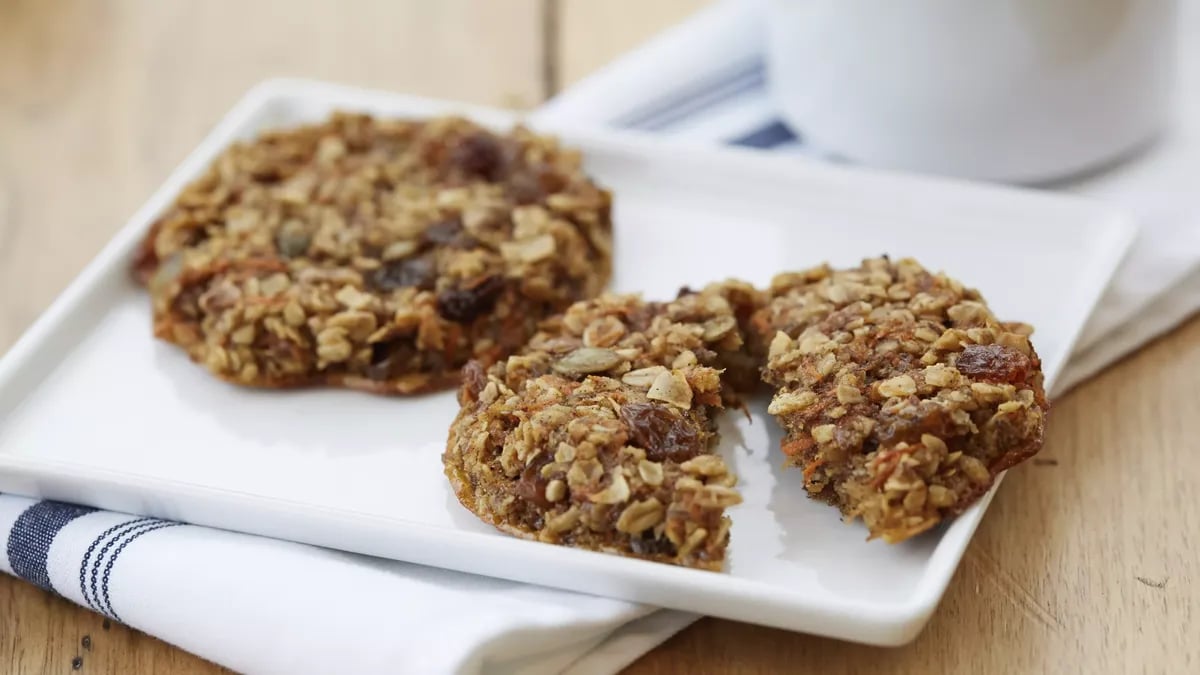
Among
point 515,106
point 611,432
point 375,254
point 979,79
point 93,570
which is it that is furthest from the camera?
point 515,106

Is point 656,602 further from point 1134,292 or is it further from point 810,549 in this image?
point 1134,292

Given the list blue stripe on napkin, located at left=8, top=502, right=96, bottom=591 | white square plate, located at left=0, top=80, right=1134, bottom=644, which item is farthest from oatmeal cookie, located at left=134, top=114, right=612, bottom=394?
blue stripe on napkin, located at left=8, top=502, right=96, bottom=591

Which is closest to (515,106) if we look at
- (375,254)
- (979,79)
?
(375,254)

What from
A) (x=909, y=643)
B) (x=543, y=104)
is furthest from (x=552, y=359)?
(x=543, y=104)

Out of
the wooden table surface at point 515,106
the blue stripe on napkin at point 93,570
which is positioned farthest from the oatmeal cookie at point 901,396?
the blue stripe on napkin at point 93,570

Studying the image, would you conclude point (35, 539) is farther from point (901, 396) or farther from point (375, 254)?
point (901, 396)

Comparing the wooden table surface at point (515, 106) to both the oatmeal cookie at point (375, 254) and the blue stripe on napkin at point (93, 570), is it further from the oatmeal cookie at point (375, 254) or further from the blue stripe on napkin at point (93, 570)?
the oatmeal cookie at point (375, 254)
